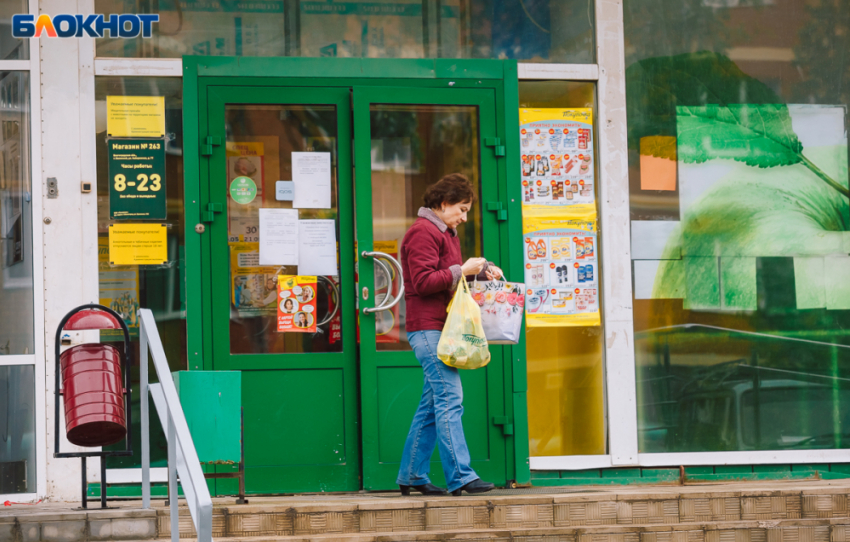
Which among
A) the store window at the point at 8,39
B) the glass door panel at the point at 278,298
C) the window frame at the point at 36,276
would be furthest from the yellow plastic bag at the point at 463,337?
the store window at the point at 8,39

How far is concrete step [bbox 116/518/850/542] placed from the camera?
15.6ft

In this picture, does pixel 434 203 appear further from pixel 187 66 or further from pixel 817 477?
pixel 817 477

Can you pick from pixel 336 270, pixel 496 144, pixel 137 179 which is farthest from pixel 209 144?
pixel 496 144

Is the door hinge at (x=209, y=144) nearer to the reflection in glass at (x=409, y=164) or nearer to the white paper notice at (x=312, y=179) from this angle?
the white paper notice at (x=312, y=179)

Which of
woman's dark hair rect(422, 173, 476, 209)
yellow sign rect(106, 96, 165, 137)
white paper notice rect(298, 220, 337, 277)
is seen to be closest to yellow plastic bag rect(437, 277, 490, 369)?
woman's dark hair rect(422, 173, 476, 209)

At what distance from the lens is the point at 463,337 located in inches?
191

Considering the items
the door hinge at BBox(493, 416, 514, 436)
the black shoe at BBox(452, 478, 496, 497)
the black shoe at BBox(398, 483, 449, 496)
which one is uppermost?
the door hinge at BBox(493, 416, 514, 436)

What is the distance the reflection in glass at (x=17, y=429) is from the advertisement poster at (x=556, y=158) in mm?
3225

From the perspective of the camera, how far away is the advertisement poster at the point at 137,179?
19.0 feet

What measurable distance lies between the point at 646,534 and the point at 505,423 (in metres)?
1.21

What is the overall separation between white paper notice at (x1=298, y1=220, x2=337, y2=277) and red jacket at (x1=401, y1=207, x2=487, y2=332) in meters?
0.82

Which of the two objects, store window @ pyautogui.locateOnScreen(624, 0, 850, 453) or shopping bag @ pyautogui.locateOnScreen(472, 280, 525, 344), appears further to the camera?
store window @ pyautogui.locateOnScreen(624, 0, 850, 453)

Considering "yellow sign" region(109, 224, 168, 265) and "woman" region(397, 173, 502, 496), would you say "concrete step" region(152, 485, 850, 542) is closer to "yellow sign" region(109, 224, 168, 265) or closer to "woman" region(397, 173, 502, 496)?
"woman" region(397, 173, 502, 496)

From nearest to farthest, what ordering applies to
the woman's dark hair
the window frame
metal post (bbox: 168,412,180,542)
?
metal post (bbox: 168,412,180,542) < the woman's dark hair < the window frame
